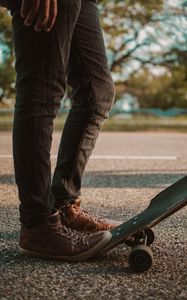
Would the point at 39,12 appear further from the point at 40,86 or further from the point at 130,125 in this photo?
the point at 130,125

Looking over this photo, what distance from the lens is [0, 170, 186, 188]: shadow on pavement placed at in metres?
4.31

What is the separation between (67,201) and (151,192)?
1.76m

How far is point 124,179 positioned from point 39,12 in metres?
2.98

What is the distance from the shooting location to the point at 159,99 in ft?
221

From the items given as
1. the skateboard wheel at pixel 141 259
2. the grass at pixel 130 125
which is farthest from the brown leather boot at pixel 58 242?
the grass at pixel 130 125

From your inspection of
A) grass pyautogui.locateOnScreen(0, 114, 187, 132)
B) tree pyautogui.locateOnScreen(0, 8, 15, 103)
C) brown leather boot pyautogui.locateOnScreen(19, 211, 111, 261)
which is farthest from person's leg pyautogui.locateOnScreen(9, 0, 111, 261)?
grass pyautogui.locateOnScreen(0, 114, 187, 132)

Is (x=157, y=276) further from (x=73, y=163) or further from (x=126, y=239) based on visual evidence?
(x=73, y=163)

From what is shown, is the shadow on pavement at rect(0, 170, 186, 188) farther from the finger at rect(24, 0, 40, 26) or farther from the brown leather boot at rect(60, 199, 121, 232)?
the finger at rect(24, 0, 40, 26)

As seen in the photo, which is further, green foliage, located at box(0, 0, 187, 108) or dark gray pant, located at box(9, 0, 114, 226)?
green foliage, located at box(0, 0, 187, 108)

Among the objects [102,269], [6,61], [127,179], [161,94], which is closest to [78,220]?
[102,269]

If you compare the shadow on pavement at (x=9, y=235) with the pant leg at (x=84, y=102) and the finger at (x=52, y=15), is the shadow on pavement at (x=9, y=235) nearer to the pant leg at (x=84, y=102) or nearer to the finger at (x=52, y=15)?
the pant leg at (x=84, y=102)

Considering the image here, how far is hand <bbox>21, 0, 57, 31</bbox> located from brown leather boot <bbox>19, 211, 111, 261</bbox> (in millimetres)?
720

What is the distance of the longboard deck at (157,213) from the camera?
1812 mm

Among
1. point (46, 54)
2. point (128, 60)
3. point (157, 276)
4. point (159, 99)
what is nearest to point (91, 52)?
point (46, 54)
